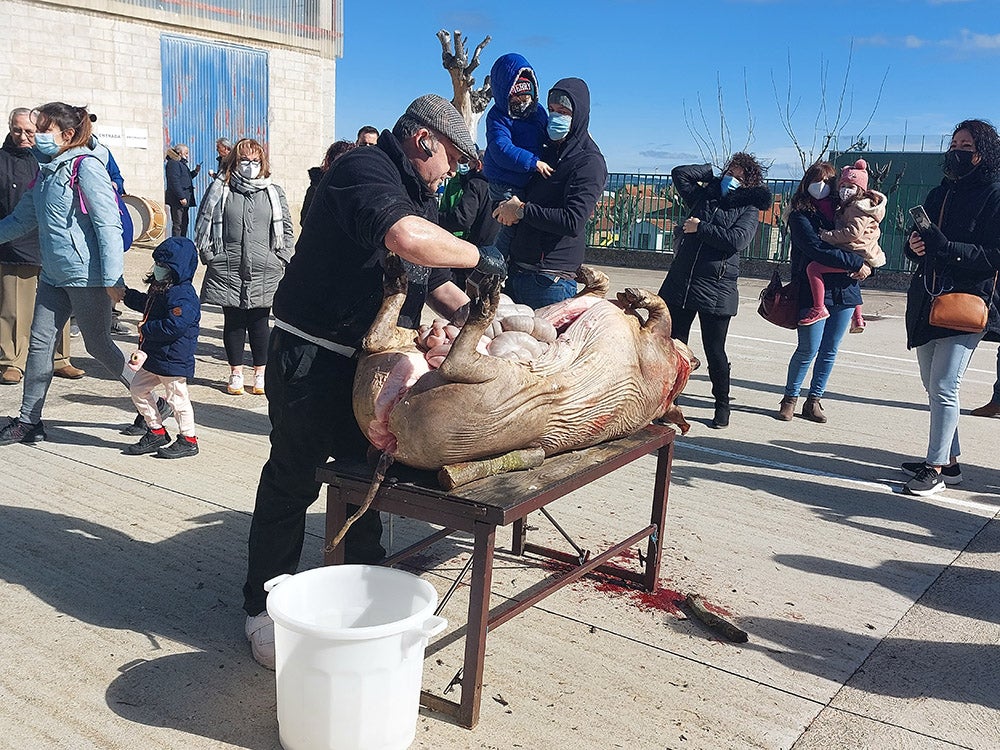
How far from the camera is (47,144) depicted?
4.93 metres

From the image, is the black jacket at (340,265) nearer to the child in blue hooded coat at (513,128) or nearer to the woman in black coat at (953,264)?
the child in blue hooded coat at (513,128)

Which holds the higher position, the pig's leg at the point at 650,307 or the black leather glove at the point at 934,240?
the black leather glove at the point at 934,240

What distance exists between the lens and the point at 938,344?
16.7ft

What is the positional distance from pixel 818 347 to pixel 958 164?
2145 mm

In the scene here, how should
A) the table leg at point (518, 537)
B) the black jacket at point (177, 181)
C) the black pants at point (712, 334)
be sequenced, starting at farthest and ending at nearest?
the black jacket at point (177, 181), the black pants at point (712, 334), the table leg at point (518, 537)

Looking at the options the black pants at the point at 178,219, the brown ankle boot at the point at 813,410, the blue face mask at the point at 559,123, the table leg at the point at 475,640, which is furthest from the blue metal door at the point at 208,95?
the table leg at the point at 475,640

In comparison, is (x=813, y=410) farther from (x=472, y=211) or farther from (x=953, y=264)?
(x=472, y=211)

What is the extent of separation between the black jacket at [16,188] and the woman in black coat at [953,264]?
5.85 metres

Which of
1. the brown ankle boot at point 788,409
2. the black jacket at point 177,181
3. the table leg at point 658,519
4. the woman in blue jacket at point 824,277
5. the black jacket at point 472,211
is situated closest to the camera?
the table leg at point 658,519

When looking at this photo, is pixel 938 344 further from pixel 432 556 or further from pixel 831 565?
pixel 432 556

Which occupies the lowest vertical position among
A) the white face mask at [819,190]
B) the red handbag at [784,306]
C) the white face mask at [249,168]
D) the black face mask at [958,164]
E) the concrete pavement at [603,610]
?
the concrete pavement at [603,610]

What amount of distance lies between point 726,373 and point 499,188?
7.15ft

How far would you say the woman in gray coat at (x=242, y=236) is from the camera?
643 centimetres

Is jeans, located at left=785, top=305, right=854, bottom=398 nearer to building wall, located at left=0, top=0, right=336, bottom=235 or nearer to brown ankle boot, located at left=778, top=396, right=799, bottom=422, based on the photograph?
brown ankle boot, located at left=778, top=396, right=799, bottom=422
